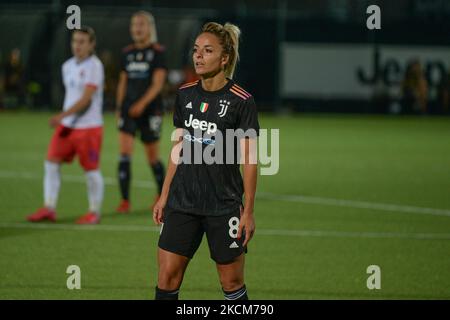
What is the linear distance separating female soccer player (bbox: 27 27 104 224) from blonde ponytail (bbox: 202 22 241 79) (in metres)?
5.71

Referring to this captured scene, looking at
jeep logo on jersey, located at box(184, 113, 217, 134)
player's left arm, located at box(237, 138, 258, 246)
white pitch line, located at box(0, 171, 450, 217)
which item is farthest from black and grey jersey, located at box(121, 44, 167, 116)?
player's left arm, located at box(237, 138, 258, 246)

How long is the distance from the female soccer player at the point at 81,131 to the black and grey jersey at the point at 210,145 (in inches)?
224

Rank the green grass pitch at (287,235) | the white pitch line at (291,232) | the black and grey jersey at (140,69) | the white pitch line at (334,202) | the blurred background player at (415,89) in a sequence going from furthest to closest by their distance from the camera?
the blurred background player at (415,89), the white pitch line at (334,202), the black and grey jersey at (140,69), the white pitch line at (291,232), the green grass pitch at (287,235)

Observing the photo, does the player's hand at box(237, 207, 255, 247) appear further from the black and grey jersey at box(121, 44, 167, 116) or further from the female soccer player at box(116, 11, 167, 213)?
the black and grey jersey at box(121, 44, 167, 116)

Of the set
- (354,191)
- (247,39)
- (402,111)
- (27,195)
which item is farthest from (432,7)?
(27,195)

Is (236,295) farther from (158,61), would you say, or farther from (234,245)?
(158,61)

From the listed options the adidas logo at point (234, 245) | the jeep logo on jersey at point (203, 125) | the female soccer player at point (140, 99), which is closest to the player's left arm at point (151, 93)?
the female soccer player at point (140, 99)

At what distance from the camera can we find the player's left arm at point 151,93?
13.9 metres

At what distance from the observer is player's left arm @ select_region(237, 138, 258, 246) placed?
22.0 feet

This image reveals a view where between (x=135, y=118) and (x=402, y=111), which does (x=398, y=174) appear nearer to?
(x=135, y=118)

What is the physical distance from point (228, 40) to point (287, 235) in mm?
5615

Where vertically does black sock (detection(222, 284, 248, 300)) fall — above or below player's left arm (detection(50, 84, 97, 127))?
below

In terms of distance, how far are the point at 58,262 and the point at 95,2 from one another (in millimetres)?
30838

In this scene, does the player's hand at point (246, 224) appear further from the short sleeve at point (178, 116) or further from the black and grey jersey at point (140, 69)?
the black and grey jersey at point (140, 69)
